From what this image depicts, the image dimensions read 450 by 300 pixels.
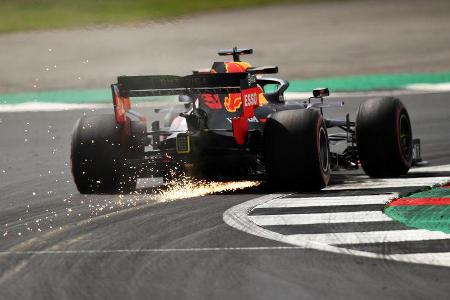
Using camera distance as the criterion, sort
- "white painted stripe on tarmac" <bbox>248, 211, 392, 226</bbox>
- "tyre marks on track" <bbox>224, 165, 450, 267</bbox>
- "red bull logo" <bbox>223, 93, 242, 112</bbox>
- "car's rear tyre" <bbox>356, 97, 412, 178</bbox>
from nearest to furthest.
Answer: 1. "tyre marks on track" <bbox>224, 165, 450, 267</bbox>
2. "white painted stripe on tarmac" <bbox>248, 211, 392, 226</bbox>
3. "car's rear tyre" <bbox>356, 97, 412, 178</bbox>
4. "red bull logo" <bbox>223, 93, 242, 112</bbox>

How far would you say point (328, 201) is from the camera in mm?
14195

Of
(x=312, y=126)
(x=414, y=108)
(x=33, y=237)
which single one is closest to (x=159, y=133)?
(x=312, y=126)

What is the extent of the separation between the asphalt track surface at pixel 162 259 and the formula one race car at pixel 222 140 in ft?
1.30

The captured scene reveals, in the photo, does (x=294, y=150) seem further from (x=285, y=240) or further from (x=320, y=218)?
(x=285, y=240)

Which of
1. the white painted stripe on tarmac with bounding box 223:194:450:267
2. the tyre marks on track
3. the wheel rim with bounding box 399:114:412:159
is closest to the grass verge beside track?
the tyre marks on track

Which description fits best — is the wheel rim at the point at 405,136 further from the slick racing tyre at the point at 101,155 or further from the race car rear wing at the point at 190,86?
the slick racing tyre at the point at 101,155

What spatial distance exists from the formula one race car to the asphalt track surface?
15.6 inches

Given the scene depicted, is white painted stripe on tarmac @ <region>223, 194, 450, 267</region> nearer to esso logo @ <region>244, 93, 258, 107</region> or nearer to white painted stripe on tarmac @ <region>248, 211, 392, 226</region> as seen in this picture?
white painted stripe on tarmac @ <region>248, 211, 392, 226</region>

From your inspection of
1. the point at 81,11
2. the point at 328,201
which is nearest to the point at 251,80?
the point at 328,201

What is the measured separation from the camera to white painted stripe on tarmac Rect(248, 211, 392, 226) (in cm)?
1271

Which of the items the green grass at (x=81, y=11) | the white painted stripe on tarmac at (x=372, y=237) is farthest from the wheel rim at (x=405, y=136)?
the green grass at (x=81, y=11)

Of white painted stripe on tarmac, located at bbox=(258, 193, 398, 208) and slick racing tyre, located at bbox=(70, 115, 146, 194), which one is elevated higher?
slick racing tyre, located at bbox=(70, 115, 146, 194)

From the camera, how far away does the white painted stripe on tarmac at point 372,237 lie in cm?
1141

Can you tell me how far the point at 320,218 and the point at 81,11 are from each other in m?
33.3
